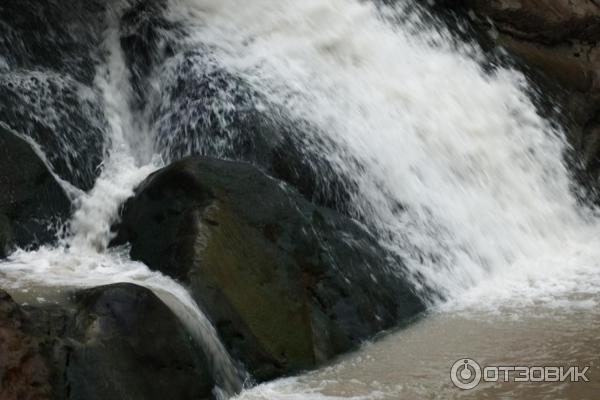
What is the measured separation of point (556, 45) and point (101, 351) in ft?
24.5

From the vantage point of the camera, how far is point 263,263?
568 centimetres

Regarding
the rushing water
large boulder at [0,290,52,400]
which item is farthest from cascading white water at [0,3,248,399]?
large boulder at [0,290,52,400]

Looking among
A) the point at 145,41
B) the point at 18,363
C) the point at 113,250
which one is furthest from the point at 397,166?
the point at 18,363

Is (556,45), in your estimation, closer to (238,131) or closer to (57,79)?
(238,131)

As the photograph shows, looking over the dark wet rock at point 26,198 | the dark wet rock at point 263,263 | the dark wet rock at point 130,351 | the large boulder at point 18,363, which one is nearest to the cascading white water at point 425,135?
the dark wet rock at point 263,263

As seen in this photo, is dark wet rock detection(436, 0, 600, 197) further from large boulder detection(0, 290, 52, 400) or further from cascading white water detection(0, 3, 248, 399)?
large boulder detection(0, 290, 52, 400)

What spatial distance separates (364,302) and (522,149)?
3639 millimetres

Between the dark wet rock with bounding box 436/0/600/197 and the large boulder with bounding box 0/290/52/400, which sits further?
the dark wet rock with bounding box 436/0/600/197

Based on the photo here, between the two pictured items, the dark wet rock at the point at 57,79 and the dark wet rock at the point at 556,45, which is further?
the dark wet rock at the point at 556,45

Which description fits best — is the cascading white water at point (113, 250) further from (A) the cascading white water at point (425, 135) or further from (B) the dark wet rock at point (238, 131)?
(A) the cascading white water at point (425, 135)

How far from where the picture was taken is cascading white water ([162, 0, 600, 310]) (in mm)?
7090

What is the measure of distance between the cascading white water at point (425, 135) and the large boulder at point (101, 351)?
2491mm

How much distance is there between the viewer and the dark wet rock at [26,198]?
5.97 m

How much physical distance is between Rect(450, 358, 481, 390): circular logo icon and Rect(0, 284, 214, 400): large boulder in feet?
4.58
